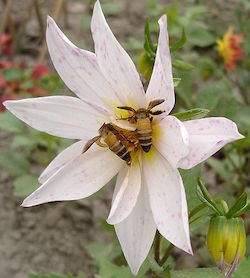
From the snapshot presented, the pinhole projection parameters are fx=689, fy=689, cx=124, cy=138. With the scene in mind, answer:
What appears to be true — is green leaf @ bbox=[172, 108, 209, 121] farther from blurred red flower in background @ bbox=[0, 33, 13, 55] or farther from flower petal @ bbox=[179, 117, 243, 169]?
blurred red flower in background @ bbox=[0, 33, 13, 55]

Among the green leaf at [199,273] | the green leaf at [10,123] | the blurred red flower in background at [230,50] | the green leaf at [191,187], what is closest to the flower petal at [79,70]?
the green leaf at [191,187]

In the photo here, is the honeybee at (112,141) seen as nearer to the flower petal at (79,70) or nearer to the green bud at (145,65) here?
the flower petal at (79,70)

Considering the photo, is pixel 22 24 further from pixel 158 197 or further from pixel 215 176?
pixel 158 197

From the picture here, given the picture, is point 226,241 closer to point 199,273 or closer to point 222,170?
point 199,273

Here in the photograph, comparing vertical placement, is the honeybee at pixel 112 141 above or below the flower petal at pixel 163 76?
below

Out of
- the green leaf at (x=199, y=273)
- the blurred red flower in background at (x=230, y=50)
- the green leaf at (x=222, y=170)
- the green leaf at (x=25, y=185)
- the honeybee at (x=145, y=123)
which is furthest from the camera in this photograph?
the blurred red flower in background at (x=230, y=50)

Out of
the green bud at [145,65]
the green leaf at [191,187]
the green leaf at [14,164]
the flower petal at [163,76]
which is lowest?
the green leaf at [14,164]

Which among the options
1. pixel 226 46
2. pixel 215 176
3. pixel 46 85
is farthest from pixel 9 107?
pixel 226 46
